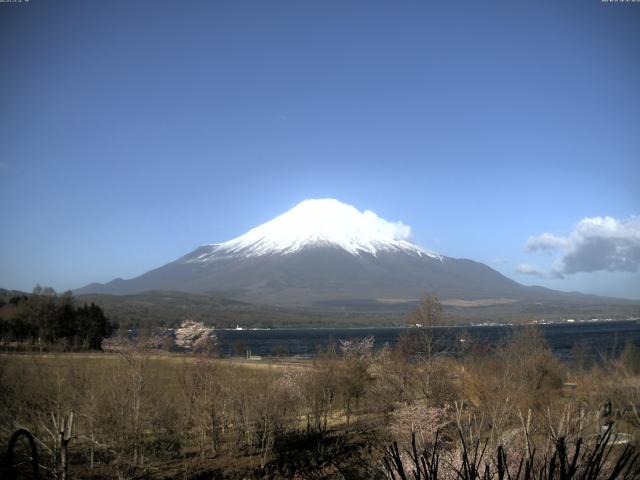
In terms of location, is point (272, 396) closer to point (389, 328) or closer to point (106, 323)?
point (106, 323)

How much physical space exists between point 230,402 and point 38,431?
20.6ft

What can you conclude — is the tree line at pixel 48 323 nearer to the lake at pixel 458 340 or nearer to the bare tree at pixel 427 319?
the lake at pixel 458 340

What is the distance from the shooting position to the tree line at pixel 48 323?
6681 cm

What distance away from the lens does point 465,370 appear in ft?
90.6

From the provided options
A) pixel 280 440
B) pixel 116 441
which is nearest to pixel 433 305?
pixel 280 440

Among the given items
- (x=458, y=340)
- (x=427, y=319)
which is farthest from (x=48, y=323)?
(x=427, y=319)

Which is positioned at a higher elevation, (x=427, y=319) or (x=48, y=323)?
(x=427, y=319)

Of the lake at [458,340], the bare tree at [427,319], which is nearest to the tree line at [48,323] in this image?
the lake at [458,340]

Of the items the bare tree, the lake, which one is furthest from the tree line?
the bare tree

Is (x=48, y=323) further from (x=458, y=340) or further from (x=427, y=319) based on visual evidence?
(x=427, y=319)

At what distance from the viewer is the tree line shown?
6681cm

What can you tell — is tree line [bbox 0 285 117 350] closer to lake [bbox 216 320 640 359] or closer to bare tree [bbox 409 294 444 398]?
lake [bbox 216 320 640 359]

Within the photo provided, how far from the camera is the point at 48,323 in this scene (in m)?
69.1

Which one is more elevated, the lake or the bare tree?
the bare tree
